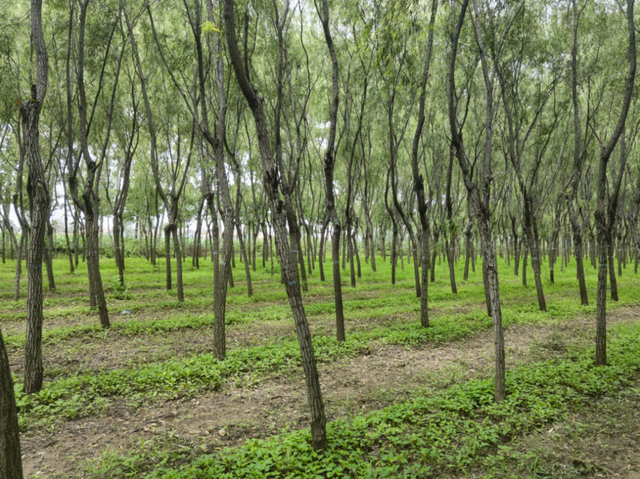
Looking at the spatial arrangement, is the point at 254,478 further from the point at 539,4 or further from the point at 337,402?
the point at 539,4

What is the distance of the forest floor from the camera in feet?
15.2

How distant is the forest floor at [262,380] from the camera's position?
463 cm

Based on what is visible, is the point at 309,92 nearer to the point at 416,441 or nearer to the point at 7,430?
the point at 416,441

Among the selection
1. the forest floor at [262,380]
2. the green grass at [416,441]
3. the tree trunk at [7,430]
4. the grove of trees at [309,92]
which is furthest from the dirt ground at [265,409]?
the tree trunk at [7,430]

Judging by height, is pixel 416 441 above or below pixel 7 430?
below

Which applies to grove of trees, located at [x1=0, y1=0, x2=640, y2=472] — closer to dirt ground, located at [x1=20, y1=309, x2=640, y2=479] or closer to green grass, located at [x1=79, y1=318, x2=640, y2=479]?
green grass, located at [x1=79, y1=318, x2=640, y2=479]

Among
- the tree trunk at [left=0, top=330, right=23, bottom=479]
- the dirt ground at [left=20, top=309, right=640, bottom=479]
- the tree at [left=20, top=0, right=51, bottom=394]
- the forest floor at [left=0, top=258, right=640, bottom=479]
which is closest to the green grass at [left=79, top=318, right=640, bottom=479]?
the forest floor at [left=0, top=258, right=640, bottom=479]

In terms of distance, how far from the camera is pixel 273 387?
23.0 feet

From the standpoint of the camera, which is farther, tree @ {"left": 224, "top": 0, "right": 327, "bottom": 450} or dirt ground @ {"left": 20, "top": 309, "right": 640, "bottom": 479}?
dirt ground @ {"left": 20, "top": 309, "right": 640, "bottom": 479}

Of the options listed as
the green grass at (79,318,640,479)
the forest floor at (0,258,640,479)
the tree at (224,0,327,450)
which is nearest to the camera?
the green grass at (79,318,640,479)

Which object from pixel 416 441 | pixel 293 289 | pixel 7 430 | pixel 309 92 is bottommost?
pixel 416 441

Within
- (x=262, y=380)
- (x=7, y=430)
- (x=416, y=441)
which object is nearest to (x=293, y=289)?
(x=416, y=441)

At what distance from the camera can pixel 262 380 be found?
7328 millimetres

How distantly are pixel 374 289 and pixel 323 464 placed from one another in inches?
600
